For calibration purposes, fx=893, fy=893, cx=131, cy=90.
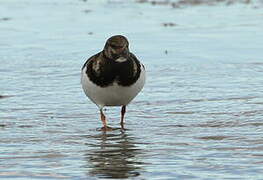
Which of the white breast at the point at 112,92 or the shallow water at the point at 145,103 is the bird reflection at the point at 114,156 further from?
the white breast at the point at 112,92

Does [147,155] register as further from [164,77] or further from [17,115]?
[164,77]

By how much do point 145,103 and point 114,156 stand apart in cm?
264

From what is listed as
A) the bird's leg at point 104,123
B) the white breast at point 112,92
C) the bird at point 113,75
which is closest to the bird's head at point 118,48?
the bird at point 113,75

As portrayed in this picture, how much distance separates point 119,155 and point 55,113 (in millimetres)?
2144

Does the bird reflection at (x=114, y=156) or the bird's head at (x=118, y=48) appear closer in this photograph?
the bird reflection at (x=114, y=156)

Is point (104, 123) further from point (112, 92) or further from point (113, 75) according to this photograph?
point (113, 75)

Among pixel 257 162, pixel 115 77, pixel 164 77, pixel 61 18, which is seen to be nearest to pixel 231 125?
pixel 115 77

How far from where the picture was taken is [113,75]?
809 centimetres

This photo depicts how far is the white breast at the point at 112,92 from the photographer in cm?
821

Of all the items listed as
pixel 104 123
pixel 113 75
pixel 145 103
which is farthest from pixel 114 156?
pixel 145 103

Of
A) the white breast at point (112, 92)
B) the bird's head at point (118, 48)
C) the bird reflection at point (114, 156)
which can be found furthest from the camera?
the white breast at point (112, 92)

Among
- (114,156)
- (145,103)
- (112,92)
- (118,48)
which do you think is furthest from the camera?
(145,103)

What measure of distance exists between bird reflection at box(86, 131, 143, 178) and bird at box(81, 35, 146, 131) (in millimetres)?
377

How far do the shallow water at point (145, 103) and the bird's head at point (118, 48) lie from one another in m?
0.69
